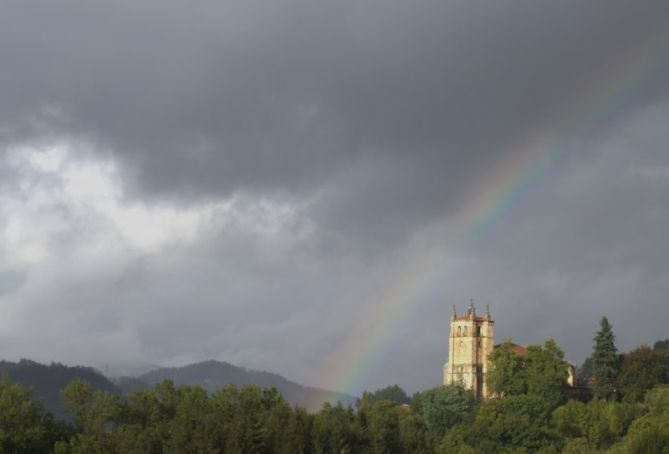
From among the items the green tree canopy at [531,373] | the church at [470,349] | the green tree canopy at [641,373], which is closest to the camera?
the green tree canopy at [531,373]

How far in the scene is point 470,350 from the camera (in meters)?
158

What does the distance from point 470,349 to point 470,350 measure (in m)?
0.19

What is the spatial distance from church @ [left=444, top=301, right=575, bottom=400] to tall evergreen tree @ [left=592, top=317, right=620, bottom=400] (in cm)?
1551

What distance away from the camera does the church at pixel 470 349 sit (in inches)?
6196

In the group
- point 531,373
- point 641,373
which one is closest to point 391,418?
point 531,373

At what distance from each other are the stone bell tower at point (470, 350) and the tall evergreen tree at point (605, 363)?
21056mm

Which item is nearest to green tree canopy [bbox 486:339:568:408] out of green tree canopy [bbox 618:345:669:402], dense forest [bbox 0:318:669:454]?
dense forest [bbox 0:318:669:454]

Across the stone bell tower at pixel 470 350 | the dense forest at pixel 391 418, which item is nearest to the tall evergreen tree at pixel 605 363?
the dense forest at pixel 391 418

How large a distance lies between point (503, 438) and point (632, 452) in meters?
45.8

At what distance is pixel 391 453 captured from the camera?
9225 centimetres

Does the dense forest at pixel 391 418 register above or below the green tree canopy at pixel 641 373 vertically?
Result: below

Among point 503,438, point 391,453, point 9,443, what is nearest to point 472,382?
point 503,438

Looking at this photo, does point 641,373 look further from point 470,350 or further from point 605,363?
point 470,350

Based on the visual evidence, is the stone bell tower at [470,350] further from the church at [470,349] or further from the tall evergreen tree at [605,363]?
the tall evergreen tree at [605,363]
